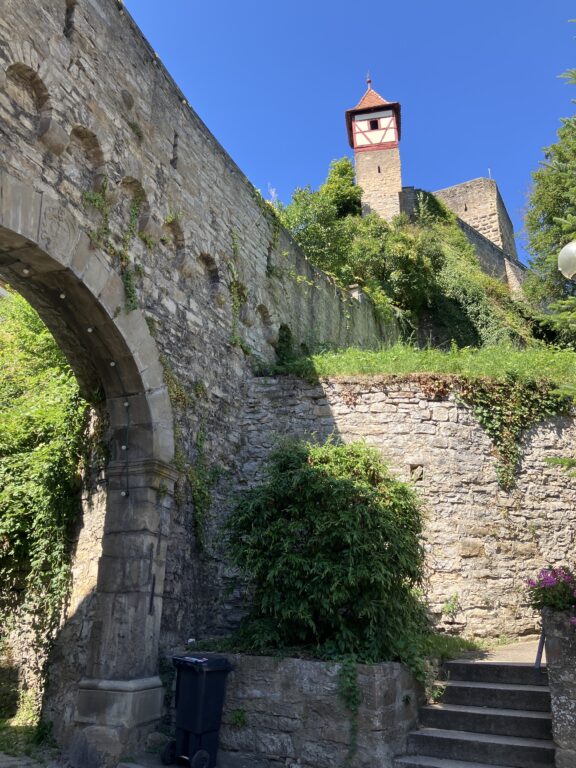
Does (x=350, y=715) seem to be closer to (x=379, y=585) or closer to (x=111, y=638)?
(x=379, y=585)

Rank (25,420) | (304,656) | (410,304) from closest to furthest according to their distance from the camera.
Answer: (304,656) → (25,420) → (410,304)

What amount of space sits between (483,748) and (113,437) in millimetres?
3847

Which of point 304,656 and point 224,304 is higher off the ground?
point 224,304

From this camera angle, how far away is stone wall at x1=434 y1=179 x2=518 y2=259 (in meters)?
26.1

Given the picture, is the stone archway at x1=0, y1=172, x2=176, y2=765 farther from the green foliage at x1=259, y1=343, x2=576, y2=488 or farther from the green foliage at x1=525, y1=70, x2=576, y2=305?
the green foliage at x1=525, y1=70, x2=576, y2=305

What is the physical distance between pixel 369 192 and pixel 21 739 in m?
21.8

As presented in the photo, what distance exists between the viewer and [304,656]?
15.9 ft

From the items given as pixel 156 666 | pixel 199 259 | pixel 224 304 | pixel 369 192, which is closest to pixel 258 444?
pixel 224 304

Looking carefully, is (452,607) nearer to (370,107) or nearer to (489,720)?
(489,720)

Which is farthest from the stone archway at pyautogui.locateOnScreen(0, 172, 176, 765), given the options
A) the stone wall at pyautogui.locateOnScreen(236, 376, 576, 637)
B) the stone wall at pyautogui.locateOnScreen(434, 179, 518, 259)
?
the stone wall at pyautogui.locateOnScreen(434, 179, 518, 259)

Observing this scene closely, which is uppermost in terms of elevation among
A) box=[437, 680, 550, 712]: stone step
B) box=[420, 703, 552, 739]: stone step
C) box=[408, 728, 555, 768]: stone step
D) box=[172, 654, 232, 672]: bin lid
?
box=[172, 654, 232, 672]: bin lid

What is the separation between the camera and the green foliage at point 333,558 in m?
4.93

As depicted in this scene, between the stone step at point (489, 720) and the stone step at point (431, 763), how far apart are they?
0.33 m

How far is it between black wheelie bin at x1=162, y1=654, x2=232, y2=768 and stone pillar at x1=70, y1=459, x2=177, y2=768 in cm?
42
